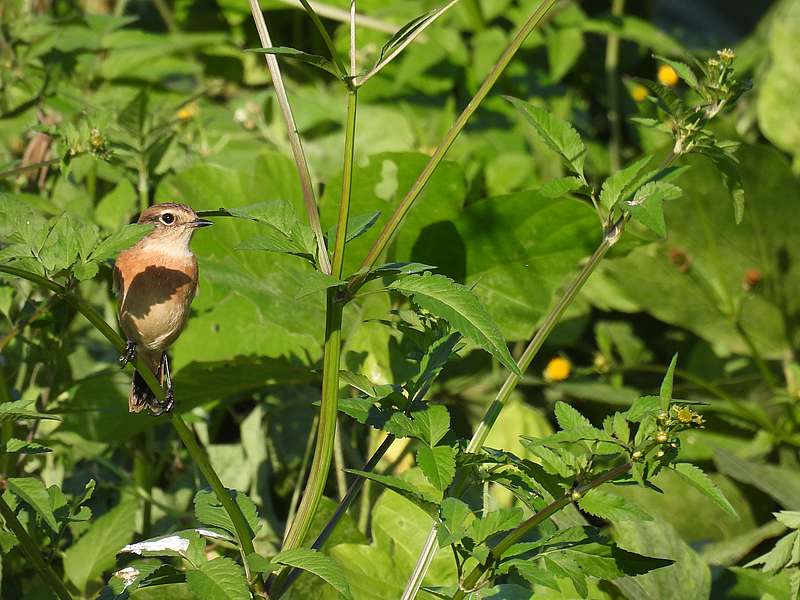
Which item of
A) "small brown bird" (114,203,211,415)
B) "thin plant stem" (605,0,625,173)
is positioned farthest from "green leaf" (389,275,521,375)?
"thin plant stem" (605,0,625,173)

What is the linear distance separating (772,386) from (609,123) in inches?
68.0

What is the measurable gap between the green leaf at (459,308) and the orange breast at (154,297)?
894 millimetres

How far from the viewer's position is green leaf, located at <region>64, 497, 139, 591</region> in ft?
7.42

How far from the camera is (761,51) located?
442 centimetres

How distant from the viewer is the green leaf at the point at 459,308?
1324 mm

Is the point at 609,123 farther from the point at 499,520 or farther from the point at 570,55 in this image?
the point at 499,520

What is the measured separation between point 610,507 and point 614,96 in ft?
10.3

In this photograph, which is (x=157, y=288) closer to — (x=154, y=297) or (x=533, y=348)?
(x=154, y=297)

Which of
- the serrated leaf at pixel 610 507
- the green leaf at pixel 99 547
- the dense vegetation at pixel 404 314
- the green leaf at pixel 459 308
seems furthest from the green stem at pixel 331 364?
the green leaf at pixel 99 547

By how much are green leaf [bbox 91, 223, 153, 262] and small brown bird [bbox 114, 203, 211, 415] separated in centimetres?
76

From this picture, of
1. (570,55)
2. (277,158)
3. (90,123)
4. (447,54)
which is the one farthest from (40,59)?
(570,55)

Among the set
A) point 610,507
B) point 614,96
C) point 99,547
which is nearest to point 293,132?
point 610,507

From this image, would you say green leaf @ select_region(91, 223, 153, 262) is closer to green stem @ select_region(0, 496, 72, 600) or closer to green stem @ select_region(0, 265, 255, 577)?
green stem @ select_region(0, 265, 255, 577)

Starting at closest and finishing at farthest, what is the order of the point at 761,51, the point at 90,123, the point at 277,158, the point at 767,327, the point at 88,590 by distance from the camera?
the point at 90,123 → the point at 88,590 → the point at 277,158 → the point at 767,327 → the point at 761,51
